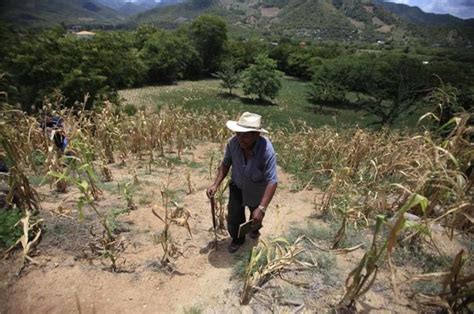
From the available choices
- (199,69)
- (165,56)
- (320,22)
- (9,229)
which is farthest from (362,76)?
(320,22)

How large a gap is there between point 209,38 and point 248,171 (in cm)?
4120

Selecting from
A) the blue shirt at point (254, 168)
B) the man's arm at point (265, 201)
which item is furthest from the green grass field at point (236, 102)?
the man's arm at point (265, 201)

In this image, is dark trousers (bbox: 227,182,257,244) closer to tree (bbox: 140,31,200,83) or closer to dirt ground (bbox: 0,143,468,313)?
dirt ground (bbox: 0,143,468,313)

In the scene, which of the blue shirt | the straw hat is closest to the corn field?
the blue shirt

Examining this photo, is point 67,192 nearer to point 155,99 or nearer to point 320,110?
point 155,99

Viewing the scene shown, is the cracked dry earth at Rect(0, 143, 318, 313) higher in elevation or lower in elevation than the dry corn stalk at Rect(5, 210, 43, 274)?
lower

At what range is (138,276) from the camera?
9.09 ft

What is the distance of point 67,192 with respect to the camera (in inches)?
160

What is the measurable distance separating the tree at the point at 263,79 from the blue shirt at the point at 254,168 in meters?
27.4

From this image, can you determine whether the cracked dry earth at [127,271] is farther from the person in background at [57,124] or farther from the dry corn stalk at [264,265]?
the person in background at [57,124]

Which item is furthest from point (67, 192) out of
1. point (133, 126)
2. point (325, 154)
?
point (325, 154)

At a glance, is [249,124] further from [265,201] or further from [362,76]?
[362,76]

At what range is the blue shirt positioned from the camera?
287 centimetres

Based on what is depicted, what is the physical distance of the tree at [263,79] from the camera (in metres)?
29.7
